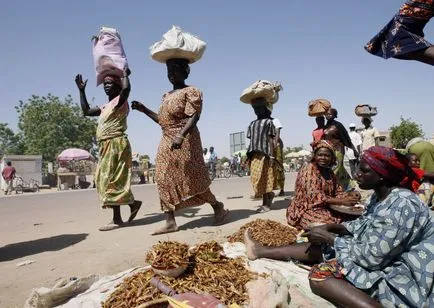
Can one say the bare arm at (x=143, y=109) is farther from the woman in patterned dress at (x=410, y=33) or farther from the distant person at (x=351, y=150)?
the distant person at (x=351, y=150)

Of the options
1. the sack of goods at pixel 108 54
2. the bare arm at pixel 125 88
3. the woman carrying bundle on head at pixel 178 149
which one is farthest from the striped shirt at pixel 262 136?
the sack of goods at pixel 108 54

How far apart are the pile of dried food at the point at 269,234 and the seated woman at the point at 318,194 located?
167mm

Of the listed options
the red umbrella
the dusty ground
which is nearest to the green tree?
the red umbrella

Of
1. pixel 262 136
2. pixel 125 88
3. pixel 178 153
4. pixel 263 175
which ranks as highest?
pixel 125 88

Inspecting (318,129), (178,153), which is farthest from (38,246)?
(318,129)

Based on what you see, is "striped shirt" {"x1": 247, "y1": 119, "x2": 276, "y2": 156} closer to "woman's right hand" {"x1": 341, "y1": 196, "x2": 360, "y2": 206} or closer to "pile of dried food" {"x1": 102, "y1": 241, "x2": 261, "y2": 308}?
"woman's right hand" {"x1": 341, "y1": 196, "x2": 360, "y2": 206}

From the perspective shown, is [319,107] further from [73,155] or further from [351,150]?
[73,155]

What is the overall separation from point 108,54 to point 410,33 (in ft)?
14.7

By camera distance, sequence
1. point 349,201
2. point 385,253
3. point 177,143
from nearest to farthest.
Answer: point 385,253
point 349,201
point 177,143

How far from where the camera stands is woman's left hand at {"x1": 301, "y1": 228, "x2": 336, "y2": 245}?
113 inches

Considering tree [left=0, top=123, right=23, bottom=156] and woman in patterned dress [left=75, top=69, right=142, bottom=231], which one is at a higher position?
tree [left=0, top=123, right=23, bottom=156]

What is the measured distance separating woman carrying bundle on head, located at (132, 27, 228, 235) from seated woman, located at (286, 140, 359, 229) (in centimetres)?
152

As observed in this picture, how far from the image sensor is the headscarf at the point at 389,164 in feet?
8.59

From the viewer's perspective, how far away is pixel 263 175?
7.09 metres
